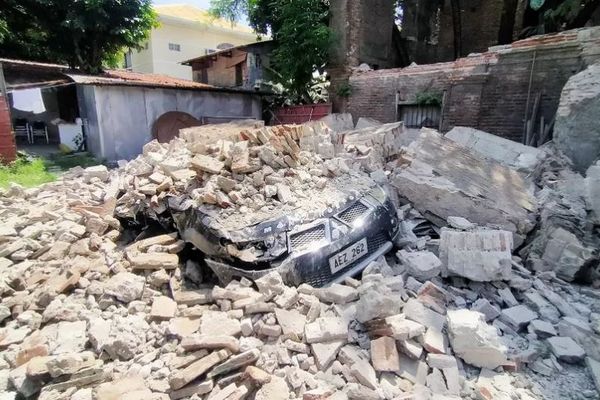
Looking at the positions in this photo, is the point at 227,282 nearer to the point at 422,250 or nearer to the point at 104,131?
the point at 422,250

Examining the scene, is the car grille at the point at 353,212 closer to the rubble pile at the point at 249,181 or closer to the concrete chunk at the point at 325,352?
the rubble pile at the point at 249,181

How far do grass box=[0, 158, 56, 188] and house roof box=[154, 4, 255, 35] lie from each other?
1490cm

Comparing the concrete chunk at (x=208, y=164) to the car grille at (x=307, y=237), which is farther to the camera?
the concrete chunk at (x=208, y=164)

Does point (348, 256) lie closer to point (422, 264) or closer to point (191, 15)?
point (422, 264)

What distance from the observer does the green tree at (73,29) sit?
11.9m

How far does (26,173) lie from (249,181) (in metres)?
8.85

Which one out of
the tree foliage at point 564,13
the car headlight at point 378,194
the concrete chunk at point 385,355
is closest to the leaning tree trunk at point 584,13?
the tree foliage at point 564,13

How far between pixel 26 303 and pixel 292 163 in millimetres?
2886

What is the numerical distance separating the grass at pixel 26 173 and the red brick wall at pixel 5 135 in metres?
0.34

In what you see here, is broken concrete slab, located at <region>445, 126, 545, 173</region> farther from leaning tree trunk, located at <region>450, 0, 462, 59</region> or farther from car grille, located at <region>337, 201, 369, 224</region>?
leaning tree trunk, located at <region>450, 0, 462, 59</region>

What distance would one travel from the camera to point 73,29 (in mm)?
12305

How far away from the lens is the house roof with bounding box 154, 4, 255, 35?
21830 mm

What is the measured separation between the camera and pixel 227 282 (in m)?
2.99

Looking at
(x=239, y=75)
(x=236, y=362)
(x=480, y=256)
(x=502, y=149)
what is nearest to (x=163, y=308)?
(x=236, y=362)
